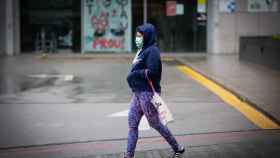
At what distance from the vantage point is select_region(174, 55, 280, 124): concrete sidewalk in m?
12.0

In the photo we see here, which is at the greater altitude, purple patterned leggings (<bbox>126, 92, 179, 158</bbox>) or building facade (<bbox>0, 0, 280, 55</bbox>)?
building facade (<bbox>0, 0, 280, 55</bbox>)

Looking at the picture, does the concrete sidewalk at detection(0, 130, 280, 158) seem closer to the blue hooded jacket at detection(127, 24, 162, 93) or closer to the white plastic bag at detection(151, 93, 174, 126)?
the white plastic bag at detection(151, 93, 174, 126)

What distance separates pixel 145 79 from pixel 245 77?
346 inches

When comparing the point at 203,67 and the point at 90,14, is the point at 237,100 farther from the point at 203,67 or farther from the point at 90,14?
the point at 90,14

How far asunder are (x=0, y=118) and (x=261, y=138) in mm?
4458

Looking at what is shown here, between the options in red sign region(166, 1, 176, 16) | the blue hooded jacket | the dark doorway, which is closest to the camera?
the blue hooded jacket

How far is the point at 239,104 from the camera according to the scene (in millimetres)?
12281

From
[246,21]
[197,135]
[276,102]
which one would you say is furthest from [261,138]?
[246,21]

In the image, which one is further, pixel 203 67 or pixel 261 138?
pixel 203 67

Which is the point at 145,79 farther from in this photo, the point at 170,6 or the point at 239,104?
the point at 170,6

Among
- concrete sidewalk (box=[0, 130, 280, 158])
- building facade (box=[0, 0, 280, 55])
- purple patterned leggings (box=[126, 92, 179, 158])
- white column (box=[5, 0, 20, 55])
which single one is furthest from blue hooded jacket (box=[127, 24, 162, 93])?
building facade (box=[0, 0, 280, 55])

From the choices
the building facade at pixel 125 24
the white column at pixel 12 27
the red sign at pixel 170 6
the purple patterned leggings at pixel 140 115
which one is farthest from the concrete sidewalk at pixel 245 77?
the white column at pixel 12 27

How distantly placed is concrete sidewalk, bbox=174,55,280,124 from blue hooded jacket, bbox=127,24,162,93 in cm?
339

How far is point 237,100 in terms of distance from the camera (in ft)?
42.0
